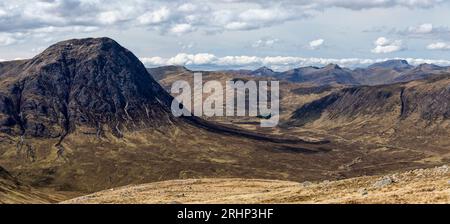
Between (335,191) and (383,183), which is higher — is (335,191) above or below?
below

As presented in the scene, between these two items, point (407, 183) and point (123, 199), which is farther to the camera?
point (123, 199)

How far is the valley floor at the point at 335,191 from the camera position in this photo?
48.0m

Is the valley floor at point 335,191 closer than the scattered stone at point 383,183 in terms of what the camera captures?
Yes

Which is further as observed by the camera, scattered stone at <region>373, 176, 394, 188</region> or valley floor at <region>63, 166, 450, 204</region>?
scattered stone at <region>373, 176, 394, 188</region>

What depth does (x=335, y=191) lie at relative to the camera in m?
60.3

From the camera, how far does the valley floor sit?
47963 millimetres
